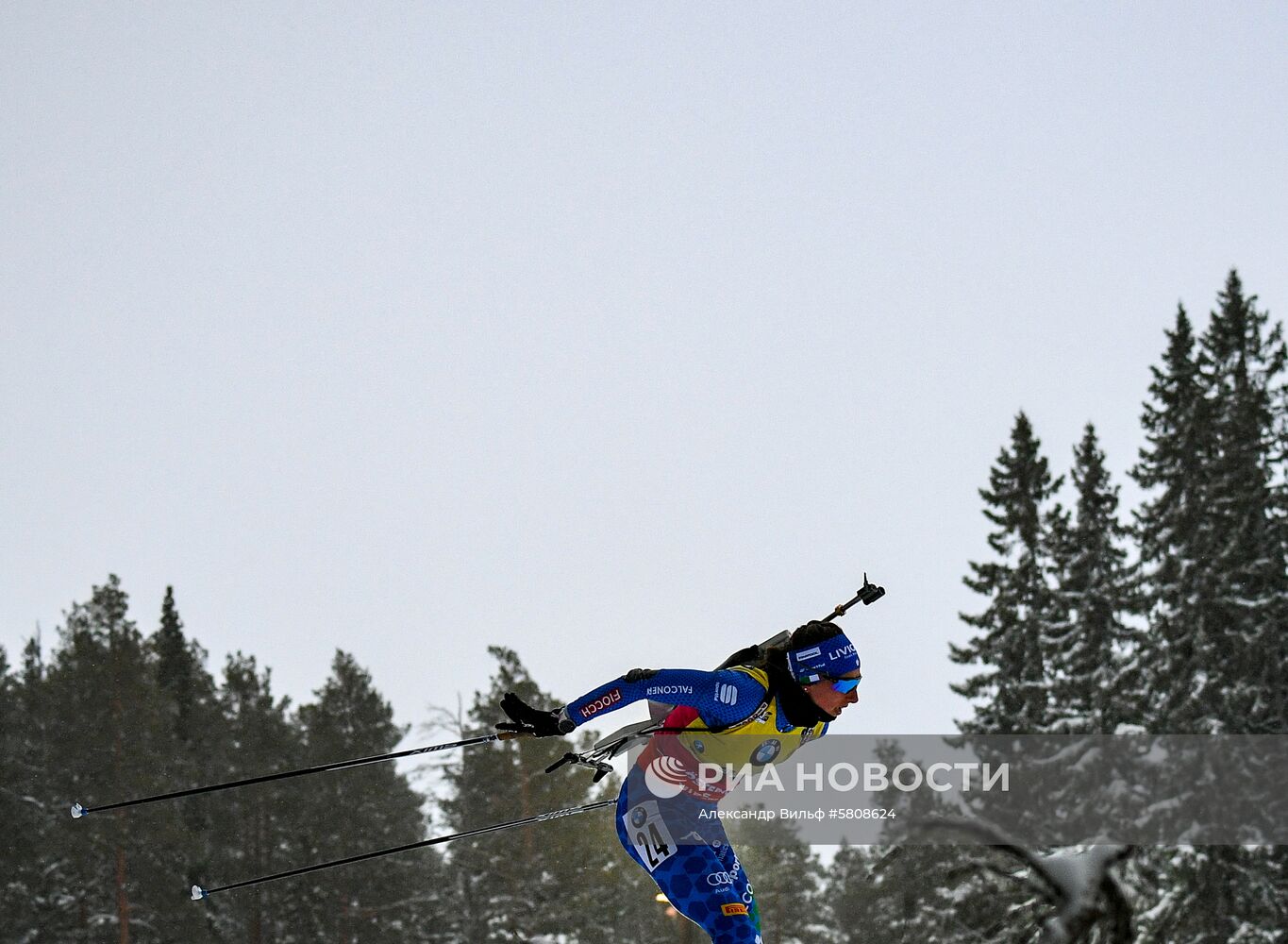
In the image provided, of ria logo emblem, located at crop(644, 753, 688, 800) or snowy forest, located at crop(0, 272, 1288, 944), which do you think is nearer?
ria logo emblem, located at crop(644, 753, 688, 800)

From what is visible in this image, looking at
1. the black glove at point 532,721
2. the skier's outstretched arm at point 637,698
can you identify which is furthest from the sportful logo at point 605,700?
the black glove at point 532,721

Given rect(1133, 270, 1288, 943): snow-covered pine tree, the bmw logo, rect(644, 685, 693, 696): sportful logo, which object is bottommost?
the bmw logo

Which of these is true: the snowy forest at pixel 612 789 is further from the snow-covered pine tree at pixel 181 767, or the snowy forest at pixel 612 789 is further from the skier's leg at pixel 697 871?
the skier's leg at pixel 697 871

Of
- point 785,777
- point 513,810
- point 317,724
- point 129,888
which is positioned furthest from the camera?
point 317,724

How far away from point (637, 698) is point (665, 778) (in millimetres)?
800

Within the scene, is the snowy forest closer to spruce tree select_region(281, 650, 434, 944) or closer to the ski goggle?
spruce tree select_region(281, 650, 434, 944)

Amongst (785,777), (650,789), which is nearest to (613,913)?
(785,777)

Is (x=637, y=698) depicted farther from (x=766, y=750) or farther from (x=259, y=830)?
(x=259, y=830)

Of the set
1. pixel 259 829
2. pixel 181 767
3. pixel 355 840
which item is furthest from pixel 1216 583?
pixel 259 829

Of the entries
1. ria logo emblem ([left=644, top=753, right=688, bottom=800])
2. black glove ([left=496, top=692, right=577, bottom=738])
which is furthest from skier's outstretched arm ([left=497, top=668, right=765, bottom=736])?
ria logo emblem ([left=644, top=753, right=688, bottom=800])

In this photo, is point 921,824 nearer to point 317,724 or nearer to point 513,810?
point 513,810

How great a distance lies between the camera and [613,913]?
4009 cm

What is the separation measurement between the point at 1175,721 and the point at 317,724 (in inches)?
1019

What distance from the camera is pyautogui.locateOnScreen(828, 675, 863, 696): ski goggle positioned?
6988 mm
